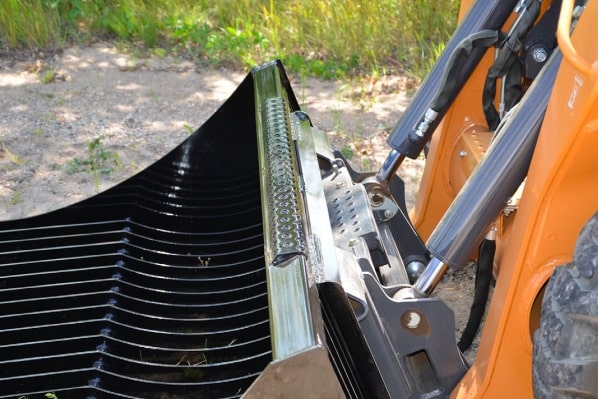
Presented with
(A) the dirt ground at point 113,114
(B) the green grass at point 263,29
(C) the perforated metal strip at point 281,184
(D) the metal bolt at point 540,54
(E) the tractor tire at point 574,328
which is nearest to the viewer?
(E) the tractor tire at point 574,328

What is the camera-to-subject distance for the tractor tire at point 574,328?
4.91 ft

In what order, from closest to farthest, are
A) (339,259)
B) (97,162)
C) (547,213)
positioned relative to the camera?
(547,213) → (339,259) → (97,162)

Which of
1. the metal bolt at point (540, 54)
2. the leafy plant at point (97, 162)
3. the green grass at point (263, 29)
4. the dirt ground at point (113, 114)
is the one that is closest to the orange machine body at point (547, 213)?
the metal bolt at point (540, 54)

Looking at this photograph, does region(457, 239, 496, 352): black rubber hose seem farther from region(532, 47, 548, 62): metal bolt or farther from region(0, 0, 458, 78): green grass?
region(0, 0, 458, 78): green grass

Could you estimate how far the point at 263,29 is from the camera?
17.9ft

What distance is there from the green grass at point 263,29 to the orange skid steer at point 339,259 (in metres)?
2.50

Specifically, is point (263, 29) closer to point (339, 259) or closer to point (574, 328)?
point (339, 259)

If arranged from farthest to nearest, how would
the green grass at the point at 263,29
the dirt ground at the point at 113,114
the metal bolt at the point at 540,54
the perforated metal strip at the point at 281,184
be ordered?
the green grass at the point at 263,29 < the dirt ground at the point at 113,114 < the metal bolt at the point at 540,54 < the perforated metal strip at the point at 281,184

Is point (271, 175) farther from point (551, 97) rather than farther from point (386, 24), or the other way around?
point (386, 24)

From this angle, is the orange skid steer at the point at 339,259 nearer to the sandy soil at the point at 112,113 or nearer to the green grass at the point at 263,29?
the sandy soil at the point at 112,113

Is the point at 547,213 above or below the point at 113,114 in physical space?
above

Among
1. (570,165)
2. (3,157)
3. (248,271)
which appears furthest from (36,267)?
(3,157)

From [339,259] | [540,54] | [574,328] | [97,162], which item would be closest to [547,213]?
[574,328]

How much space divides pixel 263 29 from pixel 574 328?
4203mm
